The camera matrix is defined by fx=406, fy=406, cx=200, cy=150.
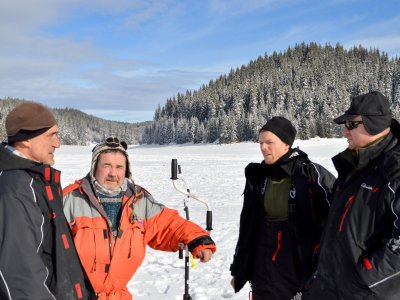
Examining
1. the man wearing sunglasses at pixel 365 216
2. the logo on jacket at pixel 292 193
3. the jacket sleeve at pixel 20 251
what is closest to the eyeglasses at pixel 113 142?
the jacket sleeve at pixel 20 251

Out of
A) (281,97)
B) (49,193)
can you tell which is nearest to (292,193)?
(49,193)

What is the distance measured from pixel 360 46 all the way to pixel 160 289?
189583mm

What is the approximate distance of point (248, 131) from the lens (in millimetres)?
85312

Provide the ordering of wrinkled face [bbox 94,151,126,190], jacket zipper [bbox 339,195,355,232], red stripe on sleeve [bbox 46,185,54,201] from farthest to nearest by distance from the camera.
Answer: wrinkled face [bbox 94,151,126,190]
jacket zipper [bbox 339,195,355,232]
red stripe on sleeve [bbox 46,185,54,201]

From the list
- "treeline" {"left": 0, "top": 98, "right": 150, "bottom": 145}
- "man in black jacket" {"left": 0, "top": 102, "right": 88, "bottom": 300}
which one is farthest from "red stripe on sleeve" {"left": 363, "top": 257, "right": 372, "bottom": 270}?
"treeline" {"left": 0, "top": 98, "right": 150, "bottom": 145}

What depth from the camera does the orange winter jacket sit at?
123 inches

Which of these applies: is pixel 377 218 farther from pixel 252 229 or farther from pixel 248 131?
pixel 248 131

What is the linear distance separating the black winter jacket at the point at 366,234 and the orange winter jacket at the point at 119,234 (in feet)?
3.27

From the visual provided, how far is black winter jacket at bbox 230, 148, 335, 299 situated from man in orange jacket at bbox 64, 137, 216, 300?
0.77 m

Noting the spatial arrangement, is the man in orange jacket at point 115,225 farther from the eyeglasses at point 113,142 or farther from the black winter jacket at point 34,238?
the black winter jacket at point 34,238

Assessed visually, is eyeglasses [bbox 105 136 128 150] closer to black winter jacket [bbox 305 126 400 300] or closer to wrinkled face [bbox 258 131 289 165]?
wrinkled face [bbox 258 131 289 165]

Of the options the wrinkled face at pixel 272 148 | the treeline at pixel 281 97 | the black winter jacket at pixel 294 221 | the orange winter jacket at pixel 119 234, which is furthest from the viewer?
the treeline at pixel 281 97

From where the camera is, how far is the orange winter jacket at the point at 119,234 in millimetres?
3129

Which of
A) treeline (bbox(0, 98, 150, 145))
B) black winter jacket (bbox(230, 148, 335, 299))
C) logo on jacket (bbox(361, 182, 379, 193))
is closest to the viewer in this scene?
logo on jacket (bbox(361, 182, 379, 193))
